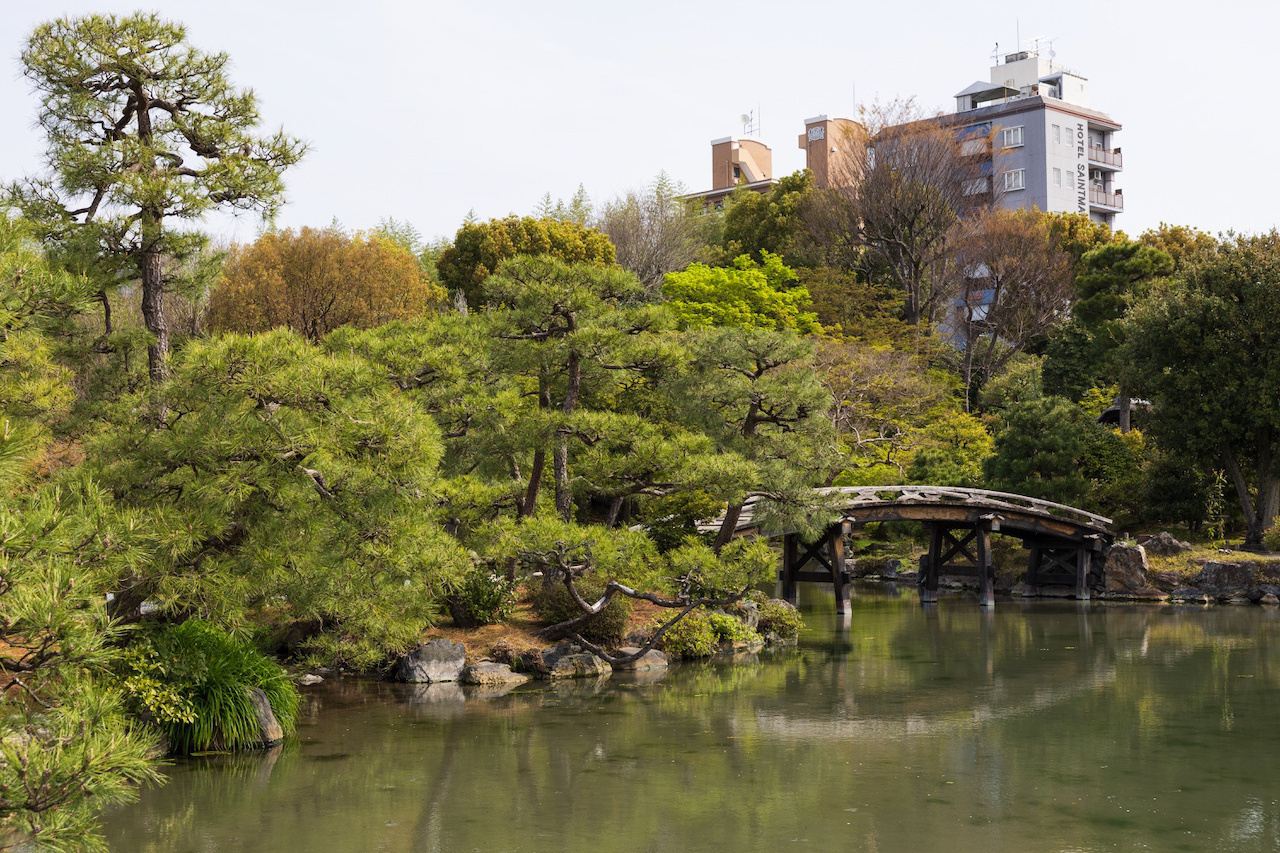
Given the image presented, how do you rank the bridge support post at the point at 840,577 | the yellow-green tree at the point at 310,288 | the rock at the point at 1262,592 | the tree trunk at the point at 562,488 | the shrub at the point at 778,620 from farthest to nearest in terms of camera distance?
the yellow-green tree at the point at 310,288 < the rock at the point at 1262,592 < the bridge support post at the point at 840,577 < the shrub at the point at 778,620 < the tree trunk at the point at 562,488

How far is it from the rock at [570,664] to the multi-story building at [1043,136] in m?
34.7

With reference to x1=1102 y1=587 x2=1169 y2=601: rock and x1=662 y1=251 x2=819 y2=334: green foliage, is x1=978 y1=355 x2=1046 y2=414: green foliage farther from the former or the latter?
x1=1102 y1=587 x2=1169 y2=601: rock

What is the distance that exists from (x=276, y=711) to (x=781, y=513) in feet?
26.6

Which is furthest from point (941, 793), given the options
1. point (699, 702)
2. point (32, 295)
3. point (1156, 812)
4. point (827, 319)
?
point (827, 319)

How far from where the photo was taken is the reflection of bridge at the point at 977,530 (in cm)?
2345

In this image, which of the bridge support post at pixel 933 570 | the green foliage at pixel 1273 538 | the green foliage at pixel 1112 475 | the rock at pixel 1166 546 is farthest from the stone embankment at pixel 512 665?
the green foliage at pixel 1112 475

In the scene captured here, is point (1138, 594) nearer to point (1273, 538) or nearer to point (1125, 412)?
point (1273, 538)

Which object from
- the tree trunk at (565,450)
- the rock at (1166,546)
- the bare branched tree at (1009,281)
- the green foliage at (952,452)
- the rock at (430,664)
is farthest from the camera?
the bare branched tree at (1009,281)

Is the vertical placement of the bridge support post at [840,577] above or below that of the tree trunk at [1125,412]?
below

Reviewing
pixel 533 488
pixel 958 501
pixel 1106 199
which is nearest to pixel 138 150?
pixel 533 488

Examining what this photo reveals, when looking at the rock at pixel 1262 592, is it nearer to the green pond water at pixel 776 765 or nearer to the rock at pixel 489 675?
the green pond water at pixel 776 765

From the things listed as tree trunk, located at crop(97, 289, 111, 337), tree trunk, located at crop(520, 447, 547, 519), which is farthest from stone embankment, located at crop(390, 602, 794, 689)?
tree trunk, located at crop(97, 289, 111, 337)

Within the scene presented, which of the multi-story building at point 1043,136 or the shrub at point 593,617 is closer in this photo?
the shrub at point 593,617

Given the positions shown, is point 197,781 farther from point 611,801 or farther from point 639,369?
point 639,369
